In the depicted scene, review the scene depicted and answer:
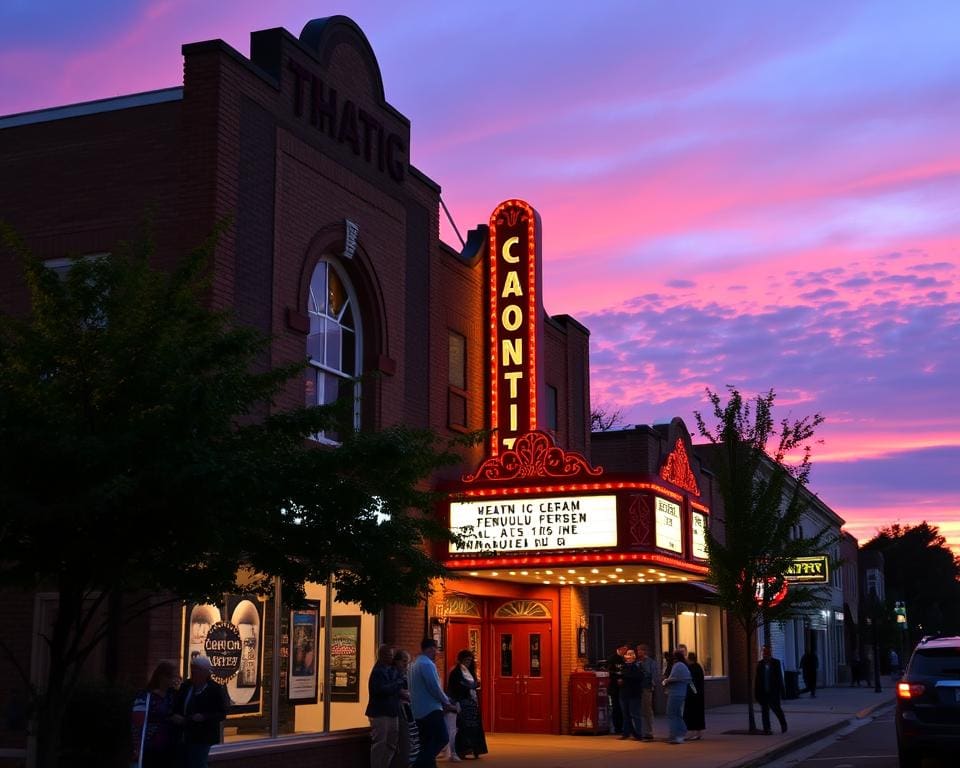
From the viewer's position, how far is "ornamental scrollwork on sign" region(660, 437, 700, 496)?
22891 millimetres

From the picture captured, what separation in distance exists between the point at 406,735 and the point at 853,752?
9.14 meters

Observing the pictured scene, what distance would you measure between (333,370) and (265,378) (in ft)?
24.4

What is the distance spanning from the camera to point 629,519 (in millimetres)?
20047

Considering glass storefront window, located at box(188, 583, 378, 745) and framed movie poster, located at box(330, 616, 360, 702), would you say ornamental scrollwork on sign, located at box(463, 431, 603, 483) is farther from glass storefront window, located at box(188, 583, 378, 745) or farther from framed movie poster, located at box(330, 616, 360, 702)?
framed movie poster, located at box(330, 616, 360, 702)

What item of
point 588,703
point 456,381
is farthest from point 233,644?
point 588,703

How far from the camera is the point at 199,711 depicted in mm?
11844

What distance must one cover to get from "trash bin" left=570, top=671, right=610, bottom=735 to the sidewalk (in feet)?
1.00

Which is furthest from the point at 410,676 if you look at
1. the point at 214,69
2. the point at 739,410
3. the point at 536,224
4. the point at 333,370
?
the point at 739,410

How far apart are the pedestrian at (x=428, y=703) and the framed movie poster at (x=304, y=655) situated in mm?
1647

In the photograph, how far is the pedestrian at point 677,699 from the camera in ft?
76.0

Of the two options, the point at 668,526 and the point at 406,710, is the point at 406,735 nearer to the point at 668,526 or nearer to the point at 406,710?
the point at 406,710

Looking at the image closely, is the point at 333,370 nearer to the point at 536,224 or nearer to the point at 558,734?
the point at 536,224

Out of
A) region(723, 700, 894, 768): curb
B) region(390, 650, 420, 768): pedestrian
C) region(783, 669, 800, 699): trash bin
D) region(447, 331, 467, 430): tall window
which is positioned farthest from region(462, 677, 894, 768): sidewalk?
region(783, 669, 800, 699): trash bin

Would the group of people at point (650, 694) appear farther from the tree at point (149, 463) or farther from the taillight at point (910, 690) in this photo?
the tree at point (149, 463)
